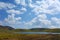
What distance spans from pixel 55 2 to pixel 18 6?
0.82 metres

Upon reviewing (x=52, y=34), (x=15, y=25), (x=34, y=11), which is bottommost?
(x=52, y=34)

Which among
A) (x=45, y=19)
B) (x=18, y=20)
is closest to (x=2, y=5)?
(x=18, y=20)

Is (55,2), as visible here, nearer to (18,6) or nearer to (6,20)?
(18,6)

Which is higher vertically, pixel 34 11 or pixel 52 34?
pixel 34 11

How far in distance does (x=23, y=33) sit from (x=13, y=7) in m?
0.62

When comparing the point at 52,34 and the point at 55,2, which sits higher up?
the point at 55,2

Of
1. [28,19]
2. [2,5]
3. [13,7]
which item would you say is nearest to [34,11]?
[28,19]

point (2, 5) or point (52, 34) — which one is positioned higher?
point (2, 5)

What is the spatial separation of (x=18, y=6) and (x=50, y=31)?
893 mm

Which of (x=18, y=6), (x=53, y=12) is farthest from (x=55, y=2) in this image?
(x=18, y=6)

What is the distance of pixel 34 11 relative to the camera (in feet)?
12.1

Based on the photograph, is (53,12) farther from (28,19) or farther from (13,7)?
(13,7)

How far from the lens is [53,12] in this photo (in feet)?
12.0

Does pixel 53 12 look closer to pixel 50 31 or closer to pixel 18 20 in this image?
pixel 50 31
